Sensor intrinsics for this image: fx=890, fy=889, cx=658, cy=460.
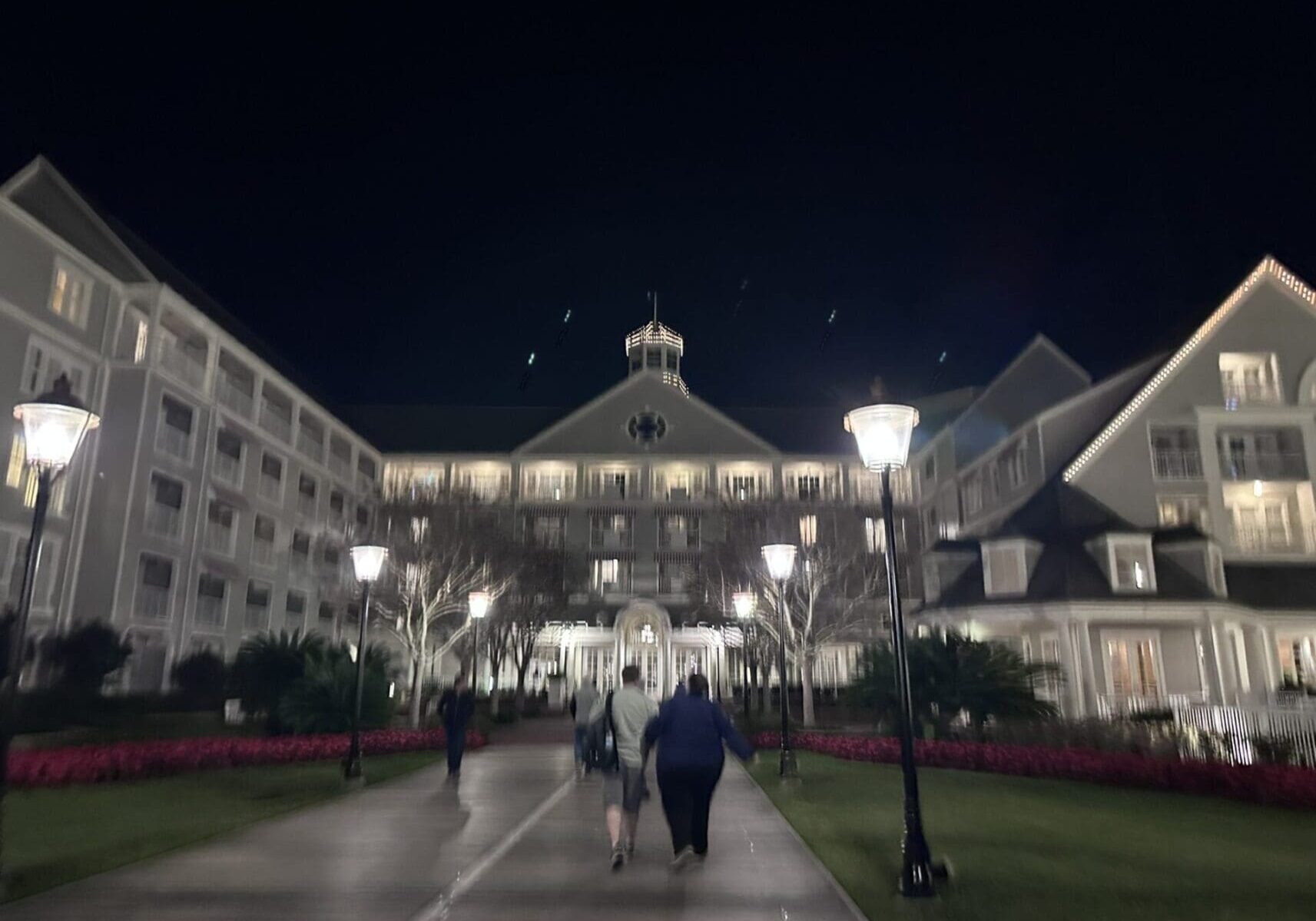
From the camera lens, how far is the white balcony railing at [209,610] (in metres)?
36.8

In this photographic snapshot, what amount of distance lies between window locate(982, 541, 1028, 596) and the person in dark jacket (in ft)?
77.2

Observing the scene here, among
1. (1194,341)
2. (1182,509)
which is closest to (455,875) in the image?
(1182,509)

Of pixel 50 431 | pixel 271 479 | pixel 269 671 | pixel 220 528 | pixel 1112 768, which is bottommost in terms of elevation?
pixel 1112 768

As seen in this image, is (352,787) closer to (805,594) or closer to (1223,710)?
(1223,710)

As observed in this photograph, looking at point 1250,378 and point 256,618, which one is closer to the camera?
point 1250,378

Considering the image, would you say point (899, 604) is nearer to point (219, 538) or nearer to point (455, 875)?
point (455, 875)

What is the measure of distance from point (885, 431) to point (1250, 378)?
1175 inches

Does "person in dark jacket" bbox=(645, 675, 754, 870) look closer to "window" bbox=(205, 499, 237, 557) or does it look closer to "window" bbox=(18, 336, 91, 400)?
"window" bbox=(18, 336, 91, 400)

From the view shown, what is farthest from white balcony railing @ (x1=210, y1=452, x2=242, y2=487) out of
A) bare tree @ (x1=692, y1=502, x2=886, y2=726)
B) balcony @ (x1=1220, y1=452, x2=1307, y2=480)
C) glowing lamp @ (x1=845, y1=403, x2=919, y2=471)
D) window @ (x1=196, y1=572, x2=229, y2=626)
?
balcony @ (x1=1220, y1=452, x2=1307, y2=480)

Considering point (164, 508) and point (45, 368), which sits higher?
point (45, 368)

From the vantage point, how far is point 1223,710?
63.2 ft

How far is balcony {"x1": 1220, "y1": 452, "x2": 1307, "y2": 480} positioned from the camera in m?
31.5

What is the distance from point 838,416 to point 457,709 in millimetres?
45979

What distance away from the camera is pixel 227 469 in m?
38.7
